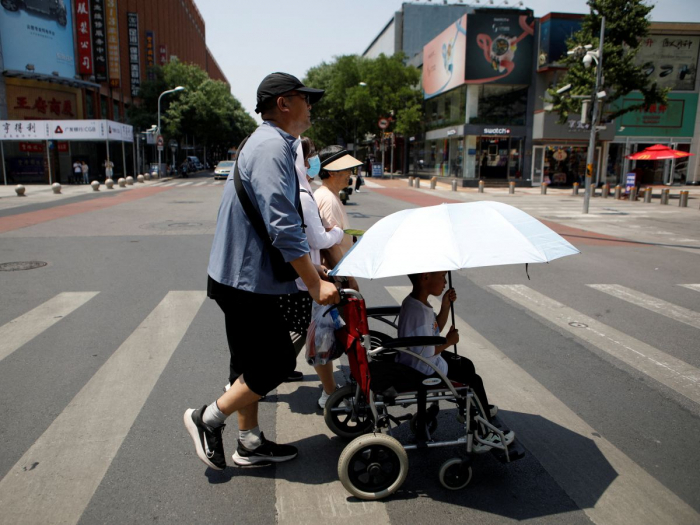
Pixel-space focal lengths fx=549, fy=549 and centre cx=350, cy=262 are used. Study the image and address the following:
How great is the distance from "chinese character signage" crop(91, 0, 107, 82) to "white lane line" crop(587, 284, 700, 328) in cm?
4158

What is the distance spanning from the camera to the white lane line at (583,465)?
8.80 ft

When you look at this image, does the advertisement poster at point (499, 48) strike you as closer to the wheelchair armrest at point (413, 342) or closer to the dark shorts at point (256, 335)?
the wheelchair armrest at point (413, 342)

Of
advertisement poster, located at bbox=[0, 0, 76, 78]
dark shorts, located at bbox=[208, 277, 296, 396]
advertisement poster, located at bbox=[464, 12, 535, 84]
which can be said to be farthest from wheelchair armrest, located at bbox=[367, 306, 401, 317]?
advertisement poster, located at bbox=[0, 0, 76, 78]

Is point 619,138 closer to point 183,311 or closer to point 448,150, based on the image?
point 448,150

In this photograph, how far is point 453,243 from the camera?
265 cm

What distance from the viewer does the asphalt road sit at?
2742mm

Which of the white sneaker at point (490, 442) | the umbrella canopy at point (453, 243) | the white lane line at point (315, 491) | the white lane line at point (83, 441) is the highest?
the umbrella canopy at point (453, 243)

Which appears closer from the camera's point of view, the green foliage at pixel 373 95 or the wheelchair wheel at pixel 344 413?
the wheelchair wheel at pixel 344 413

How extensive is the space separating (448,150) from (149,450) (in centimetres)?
3738

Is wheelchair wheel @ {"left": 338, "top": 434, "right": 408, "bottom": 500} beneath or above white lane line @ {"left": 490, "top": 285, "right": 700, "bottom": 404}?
above

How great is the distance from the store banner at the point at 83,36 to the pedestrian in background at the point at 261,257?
1666 inches

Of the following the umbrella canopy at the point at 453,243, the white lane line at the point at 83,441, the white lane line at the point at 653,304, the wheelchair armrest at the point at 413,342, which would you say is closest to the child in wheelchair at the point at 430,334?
the wheelchair armrest at the point at 413,342

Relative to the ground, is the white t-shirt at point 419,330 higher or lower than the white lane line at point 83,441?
higher

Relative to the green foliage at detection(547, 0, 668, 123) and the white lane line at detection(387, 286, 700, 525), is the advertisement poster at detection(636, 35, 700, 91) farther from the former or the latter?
the white lane line at detection(387, 286, 700, 525)
